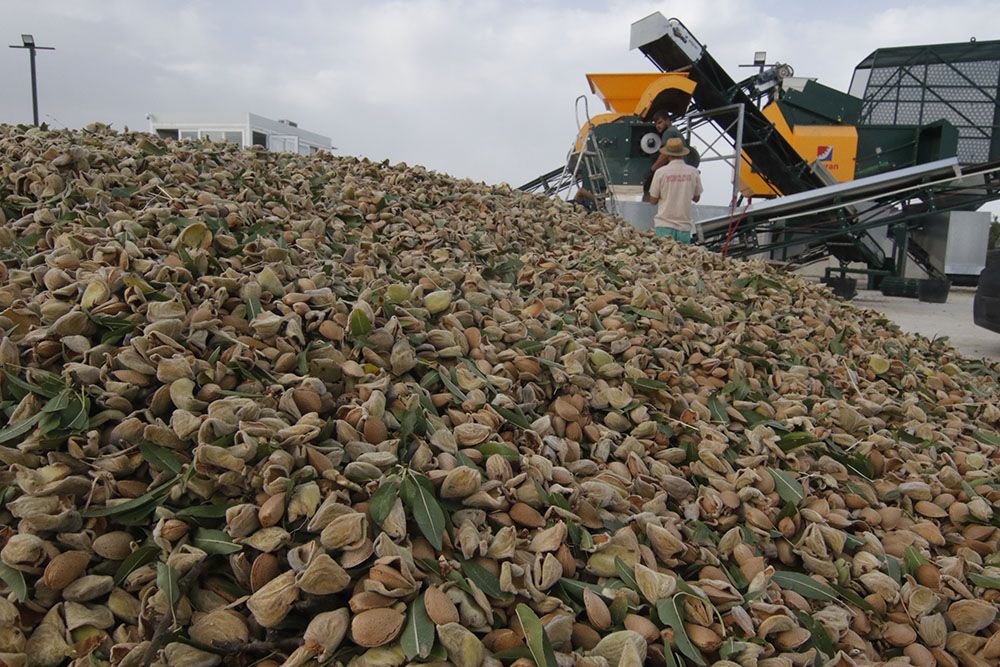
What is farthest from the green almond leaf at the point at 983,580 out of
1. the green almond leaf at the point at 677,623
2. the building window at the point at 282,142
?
the building window at the point at 282,142

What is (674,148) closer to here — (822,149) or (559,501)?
(822,149)

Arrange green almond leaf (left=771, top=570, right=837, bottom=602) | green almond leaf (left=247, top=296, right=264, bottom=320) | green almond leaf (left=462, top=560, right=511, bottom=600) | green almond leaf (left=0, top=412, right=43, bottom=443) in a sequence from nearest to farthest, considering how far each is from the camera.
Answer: green almond leaf (left=462, top=560, right=511, bottom=600) < green almond leaf (left=0, top=412, right=43, bottom=443) < green almond leaf (left=771, top=570, right=837, bottom=602) < green almond leaf (left=247, top=296, right=264, bottom=320)

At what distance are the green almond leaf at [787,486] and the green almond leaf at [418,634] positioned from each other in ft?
2.81

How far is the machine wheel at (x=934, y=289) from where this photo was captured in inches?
270

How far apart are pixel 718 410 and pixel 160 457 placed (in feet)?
4.19

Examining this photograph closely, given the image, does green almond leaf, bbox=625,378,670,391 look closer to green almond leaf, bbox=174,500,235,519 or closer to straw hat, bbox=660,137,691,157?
green almond leaf, bbox=174,500,235,519

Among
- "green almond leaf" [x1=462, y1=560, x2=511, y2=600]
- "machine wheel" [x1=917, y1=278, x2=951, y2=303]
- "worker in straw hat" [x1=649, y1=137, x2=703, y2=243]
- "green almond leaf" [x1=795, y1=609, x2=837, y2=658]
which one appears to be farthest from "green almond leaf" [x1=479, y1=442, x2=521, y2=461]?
"machine wheel" [x1=917, y1=278, x2=951, y2=303]

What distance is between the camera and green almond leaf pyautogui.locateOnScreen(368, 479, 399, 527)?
0.97 metres

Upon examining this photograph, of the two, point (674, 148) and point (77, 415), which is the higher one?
point (674, 148)

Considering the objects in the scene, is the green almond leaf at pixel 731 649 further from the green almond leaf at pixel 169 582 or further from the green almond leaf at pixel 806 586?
the green almond leaf at pixel 169 582

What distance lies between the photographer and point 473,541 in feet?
3.23

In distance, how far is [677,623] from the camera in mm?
969

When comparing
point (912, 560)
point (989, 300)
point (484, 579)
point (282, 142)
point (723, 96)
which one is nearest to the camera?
point (484, 579)

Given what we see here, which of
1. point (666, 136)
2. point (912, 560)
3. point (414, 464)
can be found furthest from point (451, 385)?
point (666, 136)
